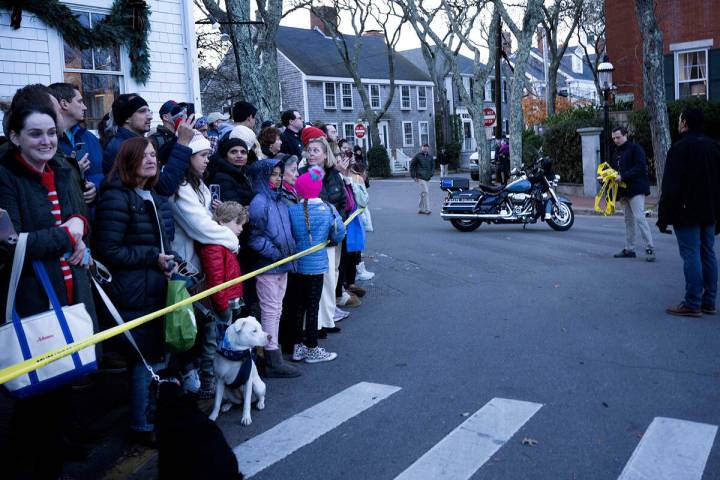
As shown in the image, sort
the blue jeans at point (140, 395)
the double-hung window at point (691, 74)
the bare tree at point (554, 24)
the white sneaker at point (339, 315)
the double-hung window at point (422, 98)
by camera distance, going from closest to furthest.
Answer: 1. the blue jeans at point (140, 395)
2. the white sneaker at point (339, 315)
3. the double-hung window at point (691, 74)
4. the bare tree at point (554, 24)
5. the double-hung window at point (422, 98)

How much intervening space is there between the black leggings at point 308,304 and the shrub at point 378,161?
4272 cm

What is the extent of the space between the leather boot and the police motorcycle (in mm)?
10573

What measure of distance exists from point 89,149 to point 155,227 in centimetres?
131

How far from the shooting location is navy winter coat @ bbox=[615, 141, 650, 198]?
11586 mm

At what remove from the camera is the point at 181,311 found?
489 cm

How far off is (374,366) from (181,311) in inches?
91.1

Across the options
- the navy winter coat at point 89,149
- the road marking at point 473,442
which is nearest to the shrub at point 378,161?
the navy winter coat at point 89,149

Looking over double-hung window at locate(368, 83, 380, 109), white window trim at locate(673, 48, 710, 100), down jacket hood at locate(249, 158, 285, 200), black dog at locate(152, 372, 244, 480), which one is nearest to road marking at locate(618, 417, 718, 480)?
black dog at locate(152, 372, 244, 480)

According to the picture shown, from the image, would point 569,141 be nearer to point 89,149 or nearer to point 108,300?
point 89,149

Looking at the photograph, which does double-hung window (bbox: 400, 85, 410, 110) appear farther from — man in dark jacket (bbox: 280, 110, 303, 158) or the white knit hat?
the white knit hat

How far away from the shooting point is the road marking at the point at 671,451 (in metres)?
4.30

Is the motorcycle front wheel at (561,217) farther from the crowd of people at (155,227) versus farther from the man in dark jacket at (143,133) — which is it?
the man in dark jacket at (143,133)

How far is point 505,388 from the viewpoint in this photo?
5922 mm

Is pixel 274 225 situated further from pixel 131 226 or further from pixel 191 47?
pixel 191 47
